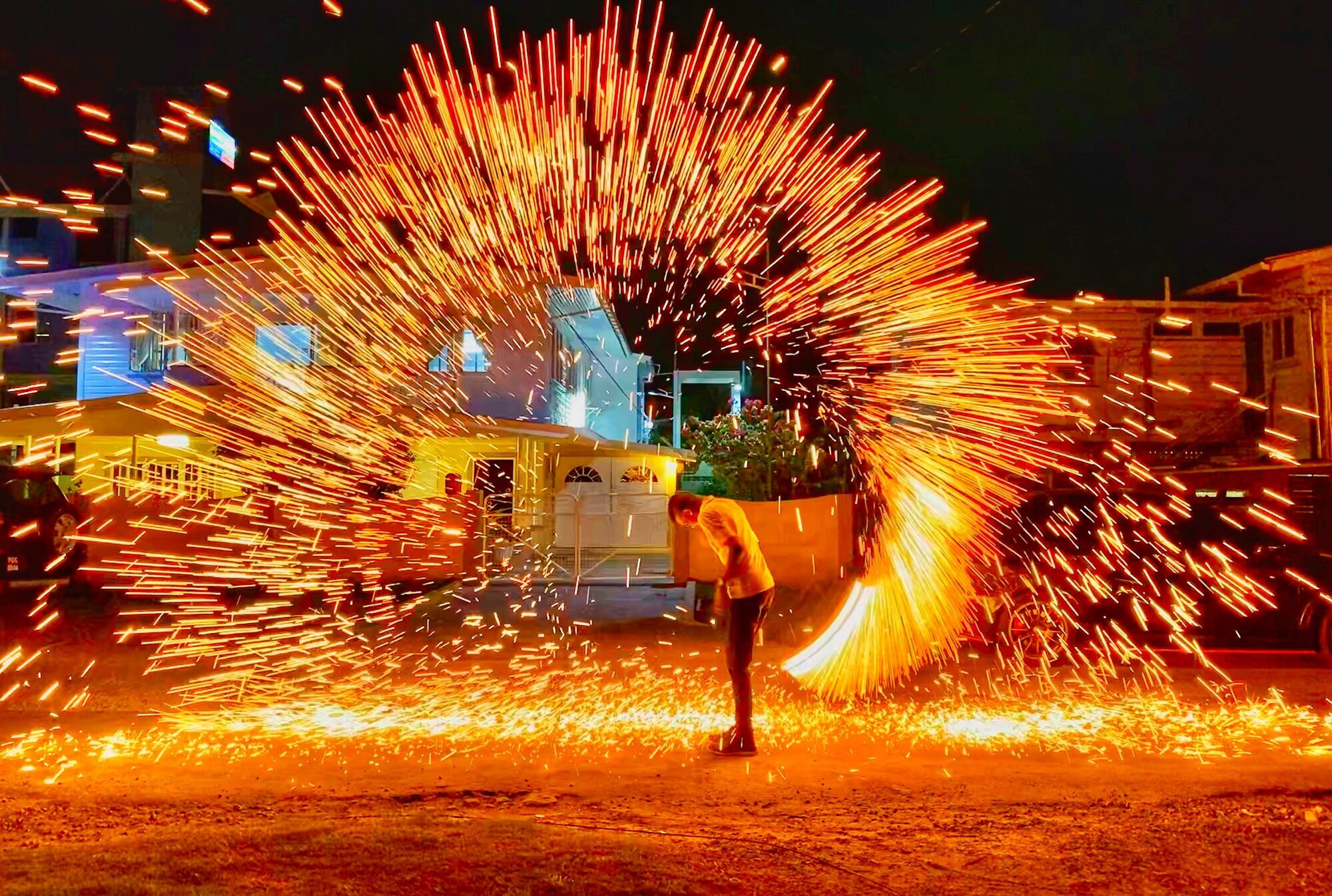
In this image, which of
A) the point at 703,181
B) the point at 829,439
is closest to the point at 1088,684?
the point at 703,181

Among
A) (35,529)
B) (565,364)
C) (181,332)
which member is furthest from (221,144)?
(35,529)

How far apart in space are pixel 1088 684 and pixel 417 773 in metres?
5.58

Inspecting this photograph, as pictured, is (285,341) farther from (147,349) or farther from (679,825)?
(679,825)

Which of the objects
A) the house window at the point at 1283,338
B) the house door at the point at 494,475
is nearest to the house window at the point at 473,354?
the house door at the point at 494,475

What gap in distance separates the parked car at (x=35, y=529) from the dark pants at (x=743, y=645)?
11108 millimetres

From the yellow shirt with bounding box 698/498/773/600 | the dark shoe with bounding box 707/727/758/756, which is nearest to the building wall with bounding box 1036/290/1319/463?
the yellow shirt with bounding box 698/498/773/600

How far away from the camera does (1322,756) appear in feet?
22.1

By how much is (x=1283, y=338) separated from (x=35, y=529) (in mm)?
20352

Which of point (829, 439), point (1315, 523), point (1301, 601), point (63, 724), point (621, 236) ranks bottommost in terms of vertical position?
point (63, 724)

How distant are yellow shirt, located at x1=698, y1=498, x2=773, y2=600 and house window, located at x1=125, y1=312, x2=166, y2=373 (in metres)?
19.3

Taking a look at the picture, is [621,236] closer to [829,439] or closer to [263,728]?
[263,728]

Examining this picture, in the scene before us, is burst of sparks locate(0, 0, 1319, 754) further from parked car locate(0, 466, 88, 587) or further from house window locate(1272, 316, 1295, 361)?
house window locate(1272, 316, 1295, 361)

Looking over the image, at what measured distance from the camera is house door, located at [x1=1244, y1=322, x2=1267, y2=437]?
20.8 m

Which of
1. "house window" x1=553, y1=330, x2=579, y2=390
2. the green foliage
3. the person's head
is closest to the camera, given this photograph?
the person's head
